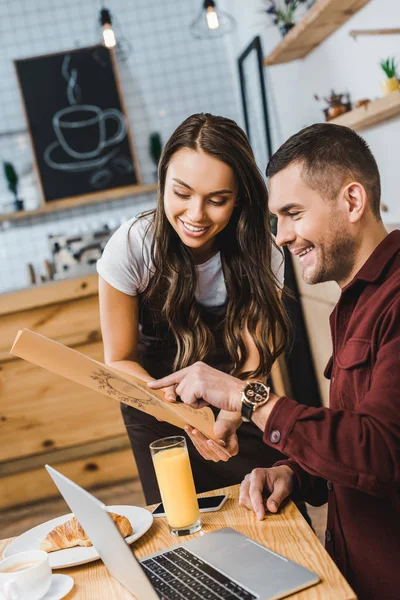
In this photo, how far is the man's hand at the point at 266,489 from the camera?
1.26 m

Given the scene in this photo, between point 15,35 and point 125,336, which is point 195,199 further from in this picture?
point 15,35

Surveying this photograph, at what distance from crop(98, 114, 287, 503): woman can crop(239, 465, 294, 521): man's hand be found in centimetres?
61

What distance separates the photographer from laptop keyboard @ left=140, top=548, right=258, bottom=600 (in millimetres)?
982

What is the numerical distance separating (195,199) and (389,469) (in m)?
0.87

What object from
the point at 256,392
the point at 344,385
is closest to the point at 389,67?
the point at 344,385

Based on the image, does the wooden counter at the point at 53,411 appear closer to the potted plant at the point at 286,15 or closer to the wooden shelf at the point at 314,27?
the wooden shelf at the point at 314,27

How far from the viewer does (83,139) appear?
533cm

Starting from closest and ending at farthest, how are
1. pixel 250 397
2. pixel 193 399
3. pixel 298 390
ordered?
pixel 250 397 → pixel 193 399 → pixel 298 390

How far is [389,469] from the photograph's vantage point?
1.03m

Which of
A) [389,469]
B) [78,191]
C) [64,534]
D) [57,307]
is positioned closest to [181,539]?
[64,534]

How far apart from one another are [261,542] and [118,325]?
882 mm

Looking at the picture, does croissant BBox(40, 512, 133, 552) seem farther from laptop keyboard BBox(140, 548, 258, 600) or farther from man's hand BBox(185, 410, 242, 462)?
man's hand BBox(185, 410, 242, 462)

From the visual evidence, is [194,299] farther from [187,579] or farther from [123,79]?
[123,79]

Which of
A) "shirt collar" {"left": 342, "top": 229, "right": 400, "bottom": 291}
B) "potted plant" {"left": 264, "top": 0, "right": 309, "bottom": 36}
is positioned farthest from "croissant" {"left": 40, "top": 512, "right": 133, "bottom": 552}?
"potted plant" {"left": 264, "top": 0, "right": 309, "bottom": 36}
